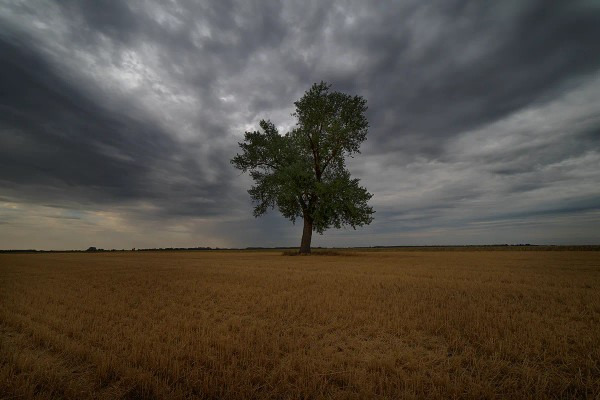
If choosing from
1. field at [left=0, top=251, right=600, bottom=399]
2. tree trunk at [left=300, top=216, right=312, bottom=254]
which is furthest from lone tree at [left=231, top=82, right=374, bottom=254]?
field at [left=0, top=251, right=600, bottom=399]

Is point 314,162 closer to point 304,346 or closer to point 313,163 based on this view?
point 313,163

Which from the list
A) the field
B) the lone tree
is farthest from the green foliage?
the field

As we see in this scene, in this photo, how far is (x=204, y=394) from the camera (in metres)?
3.89

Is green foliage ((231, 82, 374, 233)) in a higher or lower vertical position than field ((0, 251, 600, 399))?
higher

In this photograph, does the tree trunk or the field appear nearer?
the field

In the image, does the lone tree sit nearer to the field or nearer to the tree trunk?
the tree trunk

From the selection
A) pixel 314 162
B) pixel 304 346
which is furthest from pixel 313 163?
pixel 304 346

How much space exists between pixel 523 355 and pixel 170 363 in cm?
603

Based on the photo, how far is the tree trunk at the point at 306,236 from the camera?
35.8m

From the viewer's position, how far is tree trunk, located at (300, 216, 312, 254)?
3579cm

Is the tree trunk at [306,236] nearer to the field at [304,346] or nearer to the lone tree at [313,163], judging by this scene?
the lone tree at [313,163]

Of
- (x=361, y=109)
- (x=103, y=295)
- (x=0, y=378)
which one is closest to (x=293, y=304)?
(x=0, y=378)

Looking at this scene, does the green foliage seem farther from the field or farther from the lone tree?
the field

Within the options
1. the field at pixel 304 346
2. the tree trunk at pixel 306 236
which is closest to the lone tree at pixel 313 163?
the tree trunk at pixel 306 236
